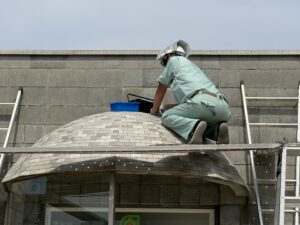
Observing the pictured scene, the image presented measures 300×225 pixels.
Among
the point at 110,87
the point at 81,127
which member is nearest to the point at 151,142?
the point at 81,127

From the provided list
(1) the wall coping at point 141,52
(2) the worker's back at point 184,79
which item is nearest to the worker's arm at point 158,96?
(2) the worker's back at point 184,79

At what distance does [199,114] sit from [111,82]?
94.7 inches

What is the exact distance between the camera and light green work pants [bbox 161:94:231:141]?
26.0 ft

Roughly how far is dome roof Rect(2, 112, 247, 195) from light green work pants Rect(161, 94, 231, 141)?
0.17 meters

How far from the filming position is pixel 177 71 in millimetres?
8398

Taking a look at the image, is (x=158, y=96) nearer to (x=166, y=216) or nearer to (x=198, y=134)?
(x=198, y=134)

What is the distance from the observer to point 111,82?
10047 millimetres

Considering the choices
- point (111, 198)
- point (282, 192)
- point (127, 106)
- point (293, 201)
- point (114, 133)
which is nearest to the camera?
point (282, 192)

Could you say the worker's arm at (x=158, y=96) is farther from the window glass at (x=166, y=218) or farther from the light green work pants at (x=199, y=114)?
the window glass at (x=166, y=218)

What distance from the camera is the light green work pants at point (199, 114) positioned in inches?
312

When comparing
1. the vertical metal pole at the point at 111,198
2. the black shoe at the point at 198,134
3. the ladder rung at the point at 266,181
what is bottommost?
the vertical metal pole at the point at 111,198

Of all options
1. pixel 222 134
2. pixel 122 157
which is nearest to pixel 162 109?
pixel 222 134

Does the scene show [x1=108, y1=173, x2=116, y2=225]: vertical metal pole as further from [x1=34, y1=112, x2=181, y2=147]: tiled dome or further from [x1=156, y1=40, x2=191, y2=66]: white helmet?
[x1=156, y1=40, x2=191, y2=66]: white helmet
